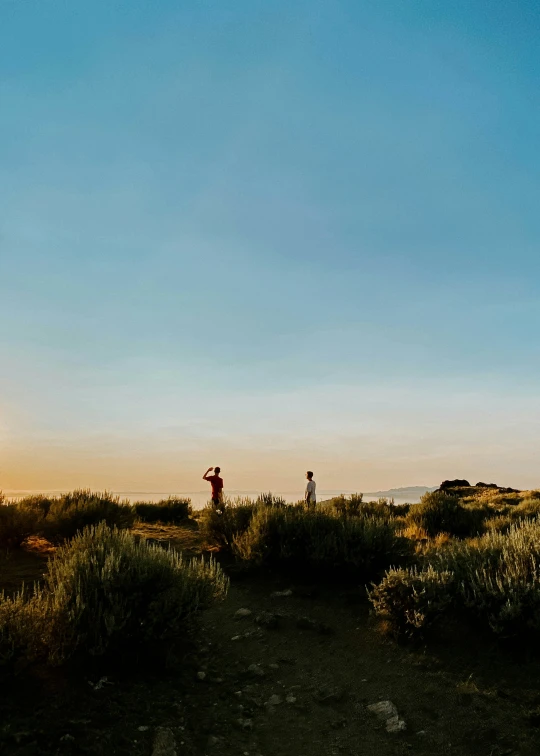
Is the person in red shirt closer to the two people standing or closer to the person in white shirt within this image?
the two people standing

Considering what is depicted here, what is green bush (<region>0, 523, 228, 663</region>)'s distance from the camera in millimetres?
6027

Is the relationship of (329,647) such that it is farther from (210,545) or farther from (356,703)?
(210,545)

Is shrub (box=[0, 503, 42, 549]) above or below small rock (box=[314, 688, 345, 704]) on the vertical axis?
above

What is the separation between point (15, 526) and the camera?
1205cm

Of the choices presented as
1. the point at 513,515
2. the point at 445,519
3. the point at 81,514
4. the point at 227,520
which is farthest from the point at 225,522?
the point at 513,515

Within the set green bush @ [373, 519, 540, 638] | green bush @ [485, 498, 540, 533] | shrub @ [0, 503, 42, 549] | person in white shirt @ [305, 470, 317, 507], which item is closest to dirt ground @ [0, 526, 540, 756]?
green bush @ [373, 519, 540, 638]

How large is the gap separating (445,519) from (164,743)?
1490 cm

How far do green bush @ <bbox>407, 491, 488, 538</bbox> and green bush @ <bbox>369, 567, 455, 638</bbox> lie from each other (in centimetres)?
958

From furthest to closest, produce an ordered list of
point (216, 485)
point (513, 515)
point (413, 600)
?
point (513, 515), point (216, 485), point (413, 600)

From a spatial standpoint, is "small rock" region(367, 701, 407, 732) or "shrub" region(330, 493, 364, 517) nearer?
"small rock" region(367, 701, 407, 732)

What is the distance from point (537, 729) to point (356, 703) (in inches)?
75.8

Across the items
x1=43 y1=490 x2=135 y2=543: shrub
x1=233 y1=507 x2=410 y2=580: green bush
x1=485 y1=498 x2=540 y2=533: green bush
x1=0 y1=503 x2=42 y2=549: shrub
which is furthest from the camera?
x1=485 y1=498 x2=540 y2=533: green bush

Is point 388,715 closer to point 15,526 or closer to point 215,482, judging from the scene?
point 15,526

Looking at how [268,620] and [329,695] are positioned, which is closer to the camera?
[329,695]
